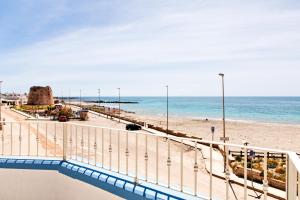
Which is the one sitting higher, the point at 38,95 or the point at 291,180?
the point at 38,95

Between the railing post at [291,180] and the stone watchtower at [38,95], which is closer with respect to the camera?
the railing post at [291,180]

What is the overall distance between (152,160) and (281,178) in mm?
7066

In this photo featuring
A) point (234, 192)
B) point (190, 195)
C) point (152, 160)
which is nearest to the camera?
point (190, 195)

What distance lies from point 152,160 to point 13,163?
15.3 meters

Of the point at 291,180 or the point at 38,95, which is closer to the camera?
the point at 291,180

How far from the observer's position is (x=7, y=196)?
6.41m

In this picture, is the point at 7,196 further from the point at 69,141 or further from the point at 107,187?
the point at 107,187

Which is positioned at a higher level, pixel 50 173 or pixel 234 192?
pixel 50 173

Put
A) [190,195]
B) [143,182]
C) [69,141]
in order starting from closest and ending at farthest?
[190,195], [143,182], [69,141]

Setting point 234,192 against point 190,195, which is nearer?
point 190,195

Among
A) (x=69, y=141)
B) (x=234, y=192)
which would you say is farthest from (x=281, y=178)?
(x=69, y=141)

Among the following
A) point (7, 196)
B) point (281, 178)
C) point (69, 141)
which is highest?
point (69, 141)

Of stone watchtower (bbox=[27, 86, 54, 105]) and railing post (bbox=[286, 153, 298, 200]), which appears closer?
railing post (bbox=[286, 153, 298, 200])

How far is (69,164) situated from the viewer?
629 cm
